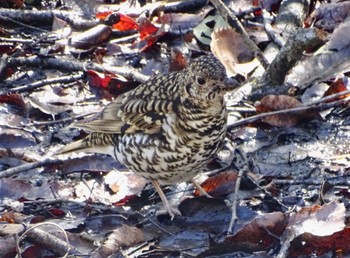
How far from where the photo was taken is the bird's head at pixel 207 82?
16.0 feet

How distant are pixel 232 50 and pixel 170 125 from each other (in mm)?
1703

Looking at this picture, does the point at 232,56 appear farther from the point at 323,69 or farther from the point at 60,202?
the point at 60,202

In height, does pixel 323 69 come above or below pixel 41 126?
above

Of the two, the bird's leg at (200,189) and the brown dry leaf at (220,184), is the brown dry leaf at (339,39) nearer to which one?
the brown dry leaf at (220,184)

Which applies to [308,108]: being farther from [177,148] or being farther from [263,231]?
[263,231]

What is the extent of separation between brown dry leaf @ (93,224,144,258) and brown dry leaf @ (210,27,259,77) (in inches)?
76.0

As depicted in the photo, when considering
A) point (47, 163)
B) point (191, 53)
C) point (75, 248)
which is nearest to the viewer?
point (75, 248)

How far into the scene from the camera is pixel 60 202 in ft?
18.3

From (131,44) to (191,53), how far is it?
0.65 meters

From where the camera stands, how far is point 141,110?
219 inches

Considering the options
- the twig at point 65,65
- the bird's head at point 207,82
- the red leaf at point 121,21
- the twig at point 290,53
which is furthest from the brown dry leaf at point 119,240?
the red leaf at point 121,21

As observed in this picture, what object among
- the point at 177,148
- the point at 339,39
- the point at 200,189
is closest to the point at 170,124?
the point at 177,148

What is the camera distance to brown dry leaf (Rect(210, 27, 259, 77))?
6.73 metres

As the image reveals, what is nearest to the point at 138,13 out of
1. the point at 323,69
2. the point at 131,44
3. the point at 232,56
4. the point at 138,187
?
the point at 131,44
